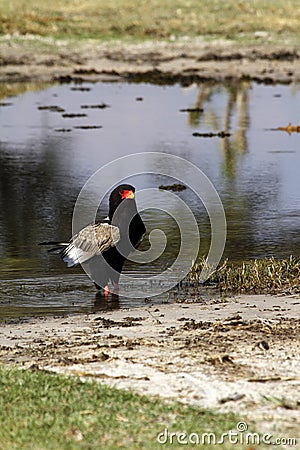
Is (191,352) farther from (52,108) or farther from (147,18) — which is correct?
(147,18)

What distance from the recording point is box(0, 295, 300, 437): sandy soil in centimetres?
618

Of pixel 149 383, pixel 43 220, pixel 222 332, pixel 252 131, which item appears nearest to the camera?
pixel 149 383

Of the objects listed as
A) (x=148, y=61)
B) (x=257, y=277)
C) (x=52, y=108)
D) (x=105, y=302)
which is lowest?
(x=148, y=61)

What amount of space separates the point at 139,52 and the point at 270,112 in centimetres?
1329

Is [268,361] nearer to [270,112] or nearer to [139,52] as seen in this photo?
[270,112]

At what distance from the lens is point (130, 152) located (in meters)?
18.2

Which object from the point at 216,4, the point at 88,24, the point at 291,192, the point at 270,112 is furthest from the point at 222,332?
the point at 216,4

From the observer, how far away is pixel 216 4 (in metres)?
51.3

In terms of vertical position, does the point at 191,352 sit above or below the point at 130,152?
above

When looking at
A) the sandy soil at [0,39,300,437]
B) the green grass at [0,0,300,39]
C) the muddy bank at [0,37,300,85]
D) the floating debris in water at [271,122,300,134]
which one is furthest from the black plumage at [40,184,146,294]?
the green grass at [0,0,300,39]

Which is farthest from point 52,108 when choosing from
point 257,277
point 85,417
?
point 85,417

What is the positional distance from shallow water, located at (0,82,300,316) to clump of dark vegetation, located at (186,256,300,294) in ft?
2.59

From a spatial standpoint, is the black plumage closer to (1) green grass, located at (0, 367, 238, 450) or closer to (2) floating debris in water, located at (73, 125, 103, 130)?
(1) green grass, located at (0, 367, 238, 450)

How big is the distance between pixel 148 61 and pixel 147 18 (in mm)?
11011
